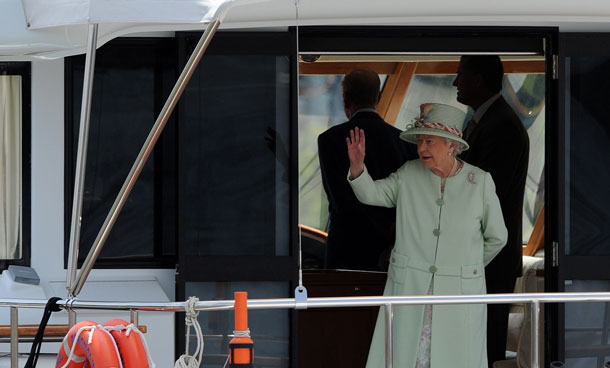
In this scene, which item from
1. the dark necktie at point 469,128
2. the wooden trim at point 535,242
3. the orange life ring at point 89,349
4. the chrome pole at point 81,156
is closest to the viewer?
the orange life ring at point 89,349

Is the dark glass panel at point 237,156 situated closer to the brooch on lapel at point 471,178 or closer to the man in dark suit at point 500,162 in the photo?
the brooch on lapel at point 471,178

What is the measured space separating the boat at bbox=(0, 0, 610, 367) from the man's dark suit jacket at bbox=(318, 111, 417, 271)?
1099 mm

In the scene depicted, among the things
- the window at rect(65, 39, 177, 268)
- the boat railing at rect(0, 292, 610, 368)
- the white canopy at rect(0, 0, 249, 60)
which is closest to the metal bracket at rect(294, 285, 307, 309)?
the boat railing at rect(0, 292, 610, 368)

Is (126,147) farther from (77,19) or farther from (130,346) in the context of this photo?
(130,346)

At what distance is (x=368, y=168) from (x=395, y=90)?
52.9 inches

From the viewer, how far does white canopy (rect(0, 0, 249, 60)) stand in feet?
14.9

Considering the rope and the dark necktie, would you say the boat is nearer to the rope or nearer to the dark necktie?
the rope

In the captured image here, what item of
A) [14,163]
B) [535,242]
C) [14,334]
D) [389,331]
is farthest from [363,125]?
[14,334]

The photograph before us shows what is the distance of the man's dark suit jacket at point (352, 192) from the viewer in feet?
23.7

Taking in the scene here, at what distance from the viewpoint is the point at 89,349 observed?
449cm

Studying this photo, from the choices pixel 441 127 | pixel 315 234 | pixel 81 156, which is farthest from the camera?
pixel 315 234

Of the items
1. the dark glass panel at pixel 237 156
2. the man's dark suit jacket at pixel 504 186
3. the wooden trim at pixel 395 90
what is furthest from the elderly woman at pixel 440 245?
the wooden trim at pixel 395 90

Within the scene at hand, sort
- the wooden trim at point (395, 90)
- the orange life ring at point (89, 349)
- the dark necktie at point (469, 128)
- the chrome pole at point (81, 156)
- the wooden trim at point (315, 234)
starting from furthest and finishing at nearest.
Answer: the wooden trim at point (395, 90), the wooden trim at point (315, 234), the dark necktie at point (469, 128), the chrome pole at point (81, 156), the orange life ring at point (89, 349)

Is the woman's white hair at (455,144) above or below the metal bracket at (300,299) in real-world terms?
above
